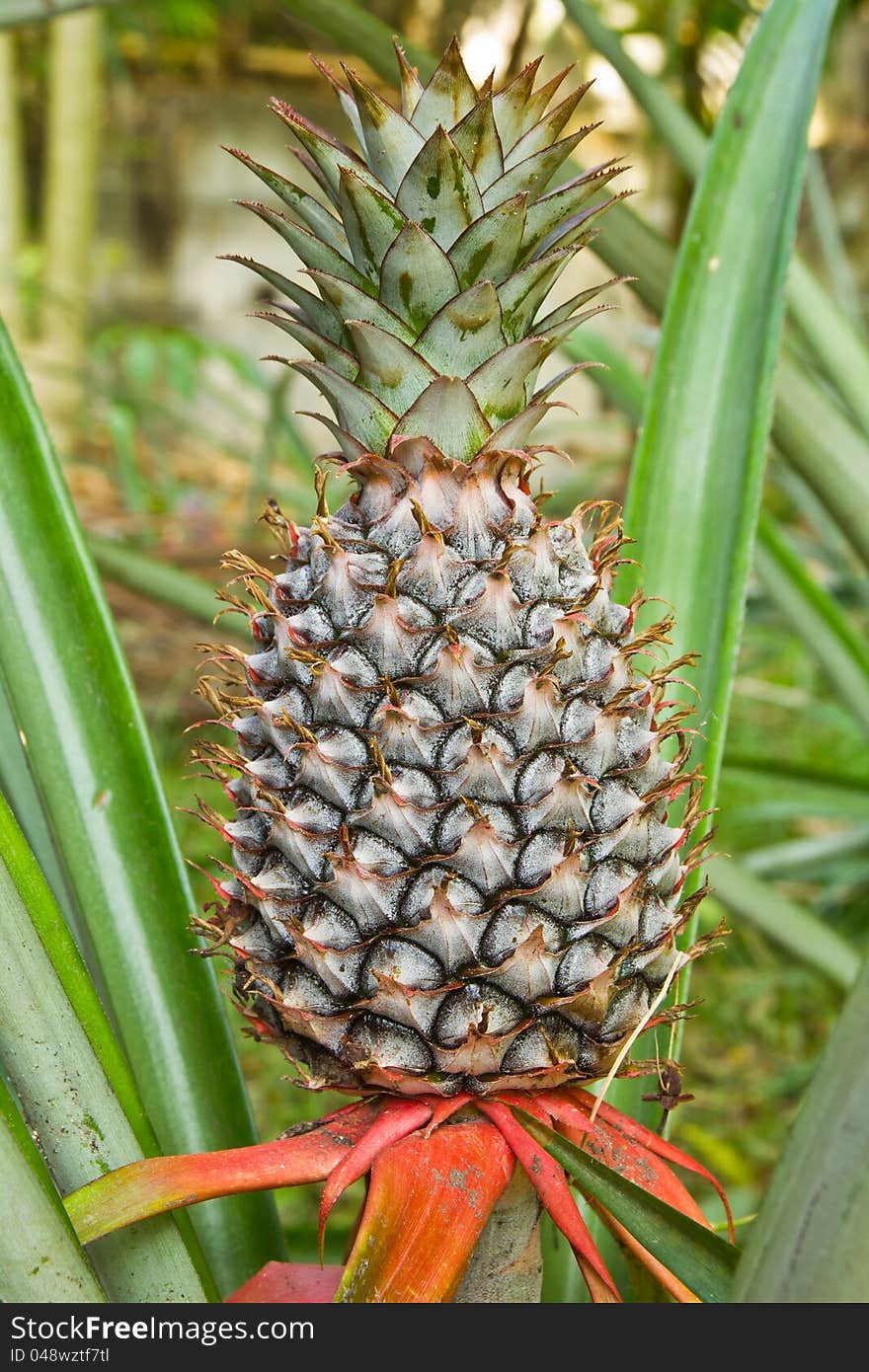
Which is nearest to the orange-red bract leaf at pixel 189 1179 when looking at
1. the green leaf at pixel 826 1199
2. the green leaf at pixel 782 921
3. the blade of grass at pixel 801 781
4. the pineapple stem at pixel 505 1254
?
the pineapple stem at pixel 505 1254

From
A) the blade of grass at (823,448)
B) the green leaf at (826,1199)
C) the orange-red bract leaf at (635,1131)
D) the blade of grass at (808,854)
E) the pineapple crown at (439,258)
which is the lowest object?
the blade of grass at (808,854)

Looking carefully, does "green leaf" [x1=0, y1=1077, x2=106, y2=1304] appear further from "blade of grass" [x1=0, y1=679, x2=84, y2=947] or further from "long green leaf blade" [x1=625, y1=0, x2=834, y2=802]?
"long green leaf blade" [x1=625, y1=0, x2=834, y2=802]

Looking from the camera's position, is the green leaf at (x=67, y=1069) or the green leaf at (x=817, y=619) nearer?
the green leaf at (x=67, y=1069)

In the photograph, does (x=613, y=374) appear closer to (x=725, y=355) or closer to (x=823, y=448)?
(x=823, y=448)

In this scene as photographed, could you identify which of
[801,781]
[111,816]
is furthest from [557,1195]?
[801,781]

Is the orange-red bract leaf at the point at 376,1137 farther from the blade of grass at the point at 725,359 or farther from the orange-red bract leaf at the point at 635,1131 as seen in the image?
the blade of grass at the point at 725,359
